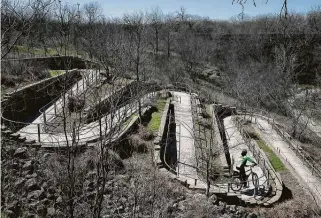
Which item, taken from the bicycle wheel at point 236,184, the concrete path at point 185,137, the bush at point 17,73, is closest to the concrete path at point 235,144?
the bicycle wheel at point 236,184

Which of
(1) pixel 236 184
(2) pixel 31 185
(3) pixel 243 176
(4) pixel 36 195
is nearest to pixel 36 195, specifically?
(4) pixel 36 195

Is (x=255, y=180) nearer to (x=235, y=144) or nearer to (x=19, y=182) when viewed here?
(x=235, y=144)

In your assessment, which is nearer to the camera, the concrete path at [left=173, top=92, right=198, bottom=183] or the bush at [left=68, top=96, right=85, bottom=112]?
the bush at [left=68, top=96, right=85, bottom=112]

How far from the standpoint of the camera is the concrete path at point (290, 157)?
17.1 meters

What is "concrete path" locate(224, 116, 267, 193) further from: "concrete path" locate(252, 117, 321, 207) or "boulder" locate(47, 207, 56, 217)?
"boulder" locate(47, 207, 56, 217)

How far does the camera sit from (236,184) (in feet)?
52.0

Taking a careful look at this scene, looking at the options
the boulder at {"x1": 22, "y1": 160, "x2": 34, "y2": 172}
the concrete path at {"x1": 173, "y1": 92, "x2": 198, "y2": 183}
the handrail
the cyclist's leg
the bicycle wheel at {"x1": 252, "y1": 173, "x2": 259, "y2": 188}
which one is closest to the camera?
the boulder at {"x1": 22, "y1": 160, "x2": 34, "y2": 172}

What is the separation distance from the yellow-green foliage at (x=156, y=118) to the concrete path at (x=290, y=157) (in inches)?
275

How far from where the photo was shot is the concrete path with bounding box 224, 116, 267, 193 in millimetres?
17845

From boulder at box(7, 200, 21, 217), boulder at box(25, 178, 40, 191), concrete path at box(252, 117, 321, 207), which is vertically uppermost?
boulder at box(7, 200, 21, 217)

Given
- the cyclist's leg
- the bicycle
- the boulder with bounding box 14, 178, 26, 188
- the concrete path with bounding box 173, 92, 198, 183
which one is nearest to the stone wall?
the boulder with bounding box 14, 178, 26, 188

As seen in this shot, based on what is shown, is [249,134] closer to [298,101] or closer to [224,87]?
[298,101]

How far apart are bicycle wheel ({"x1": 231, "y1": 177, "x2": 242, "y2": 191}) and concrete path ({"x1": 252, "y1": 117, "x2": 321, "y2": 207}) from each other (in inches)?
125

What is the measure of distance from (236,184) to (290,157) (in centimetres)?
672
